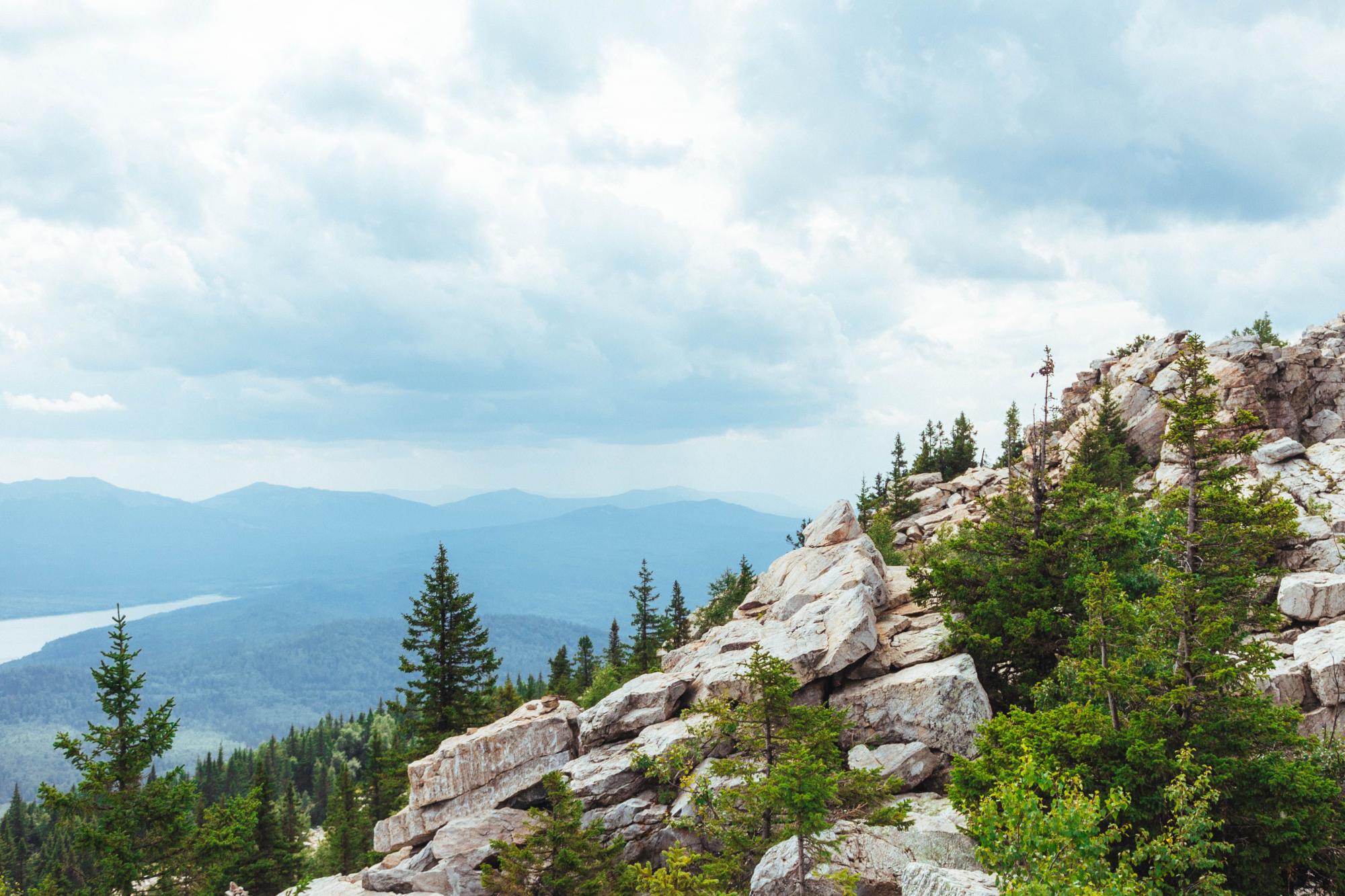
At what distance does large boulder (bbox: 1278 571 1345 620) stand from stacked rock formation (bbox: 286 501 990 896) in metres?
13.8

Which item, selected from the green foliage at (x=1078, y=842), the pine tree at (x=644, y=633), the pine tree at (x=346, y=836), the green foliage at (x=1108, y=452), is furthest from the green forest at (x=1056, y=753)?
the pine tree at (x=346, y=836)

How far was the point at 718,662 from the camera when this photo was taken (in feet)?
95.7

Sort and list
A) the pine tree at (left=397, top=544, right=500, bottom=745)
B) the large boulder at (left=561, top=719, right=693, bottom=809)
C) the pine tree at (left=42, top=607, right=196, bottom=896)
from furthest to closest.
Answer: the pine tree at (left=397, top=544, right=500, bottom=745) < the large boulder at (left=561, top=719, right=693, bottom=809) < the pine tree at (left=42, top=607, right=196, bottom=896)

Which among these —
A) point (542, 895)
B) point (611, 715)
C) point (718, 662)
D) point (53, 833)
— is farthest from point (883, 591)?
point (53, 833)

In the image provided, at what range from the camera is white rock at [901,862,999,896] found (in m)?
11.4

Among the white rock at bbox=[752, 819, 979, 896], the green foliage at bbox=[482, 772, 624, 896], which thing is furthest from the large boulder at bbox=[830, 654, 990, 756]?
the green foliage at bbox=[482, 772, 624, 896]

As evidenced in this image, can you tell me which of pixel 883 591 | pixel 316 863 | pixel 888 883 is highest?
pixel 883 591

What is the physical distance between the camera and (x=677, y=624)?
258ft

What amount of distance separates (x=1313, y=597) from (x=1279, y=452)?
16.9 meters

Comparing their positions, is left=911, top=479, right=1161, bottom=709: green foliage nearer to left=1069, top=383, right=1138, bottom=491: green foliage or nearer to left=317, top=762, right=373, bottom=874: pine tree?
left=1069, top=383, right=1138, bottom=491: green foliage

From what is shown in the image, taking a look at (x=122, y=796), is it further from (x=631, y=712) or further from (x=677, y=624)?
(x=677, y=624)

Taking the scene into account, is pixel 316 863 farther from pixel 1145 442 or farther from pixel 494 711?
pixel 1145 442

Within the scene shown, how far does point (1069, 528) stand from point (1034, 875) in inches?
607

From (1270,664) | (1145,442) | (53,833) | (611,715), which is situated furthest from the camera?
(53,833)
